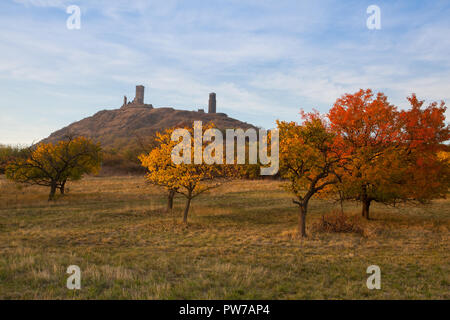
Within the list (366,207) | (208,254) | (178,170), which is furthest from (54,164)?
(366,207)

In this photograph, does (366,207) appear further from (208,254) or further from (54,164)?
(54,164)

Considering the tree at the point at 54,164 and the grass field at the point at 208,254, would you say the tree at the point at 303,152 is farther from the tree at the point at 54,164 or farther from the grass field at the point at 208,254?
the tree at the point at 54,164

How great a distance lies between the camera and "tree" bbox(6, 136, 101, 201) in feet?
107

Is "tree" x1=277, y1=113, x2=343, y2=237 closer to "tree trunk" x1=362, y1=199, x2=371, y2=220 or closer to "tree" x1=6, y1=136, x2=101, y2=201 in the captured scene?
"tree trunk" x1=362, y1=199, x2=371, y2=220

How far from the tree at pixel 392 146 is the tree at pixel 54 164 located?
30.7m

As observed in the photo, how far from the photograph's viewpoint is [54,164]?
34.0 metres

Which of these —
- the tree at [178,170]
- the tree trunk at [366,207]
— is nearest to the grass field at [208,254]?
the tree trunk at [366,207]

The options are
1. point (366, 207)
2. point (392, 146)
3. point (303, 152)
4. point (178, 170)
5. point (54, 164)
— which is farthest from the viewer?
point (54, 164)

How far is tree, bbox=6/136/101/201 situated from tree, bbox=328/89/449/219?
30.7 m

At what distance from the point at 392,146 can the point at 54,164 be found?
115 feet

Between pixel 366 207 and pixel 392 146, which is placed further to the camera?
pixel 366 207

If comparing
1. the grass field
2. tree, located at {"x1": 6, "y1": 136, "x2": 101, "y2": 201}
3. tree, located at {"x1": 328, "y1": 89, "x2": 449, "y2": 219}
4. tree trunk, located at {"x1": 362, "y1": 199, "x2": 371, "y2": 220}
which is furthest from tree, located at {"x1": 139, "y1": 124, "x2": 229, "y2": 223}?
tree, located at {"x1": 6, "y1": 136, "x2": 101, "y2": 201}
